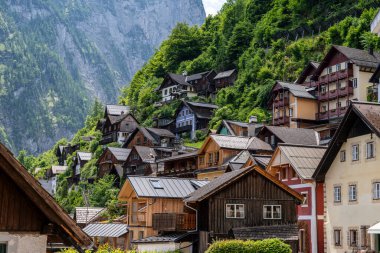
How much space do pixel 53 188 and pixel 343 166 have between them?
92463 mm

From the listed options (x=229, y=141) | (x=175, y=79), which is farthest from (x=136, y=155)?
(x=175, y=79)

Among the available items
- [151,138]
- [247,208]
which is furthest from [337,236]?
[151,138]

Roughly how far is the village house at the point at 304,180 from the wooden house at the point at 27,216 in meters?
34.2

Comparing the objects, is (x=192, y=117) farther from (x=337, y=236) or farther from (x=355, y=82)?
(x=337, y=236)

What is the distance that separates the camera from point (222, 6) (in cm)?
17525

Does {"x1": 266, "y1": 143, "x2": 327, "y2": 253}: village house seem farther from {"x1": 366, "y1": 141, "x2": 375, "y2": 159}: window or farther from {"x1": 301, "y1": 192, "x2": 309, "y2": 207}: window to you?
{"x1": 366, "y1": 141, "x2": 375, "y2": 159}: window

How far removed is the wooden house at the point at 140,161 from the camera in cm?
9092

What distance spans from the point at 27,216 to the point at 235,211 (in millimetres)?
32572

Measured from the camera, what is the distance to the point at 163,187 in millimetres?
50562

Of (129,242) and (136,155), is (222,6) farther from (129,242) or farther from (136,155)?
(129,242)

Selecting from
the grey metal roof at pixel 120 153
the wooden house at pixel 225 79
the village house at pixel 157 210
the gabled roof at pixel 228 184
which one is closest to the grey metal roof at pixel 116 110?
the wooden house at pixel 225 79

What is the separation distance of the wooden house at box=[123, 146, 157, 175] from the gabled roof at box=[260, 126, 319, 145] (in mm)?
24199

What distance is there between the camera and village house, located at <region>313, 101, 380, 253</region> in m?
38.5

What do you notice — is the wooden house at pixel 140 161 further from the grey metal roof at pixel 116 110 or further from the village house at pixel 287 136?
the grey metal roof at pixel 116 110
